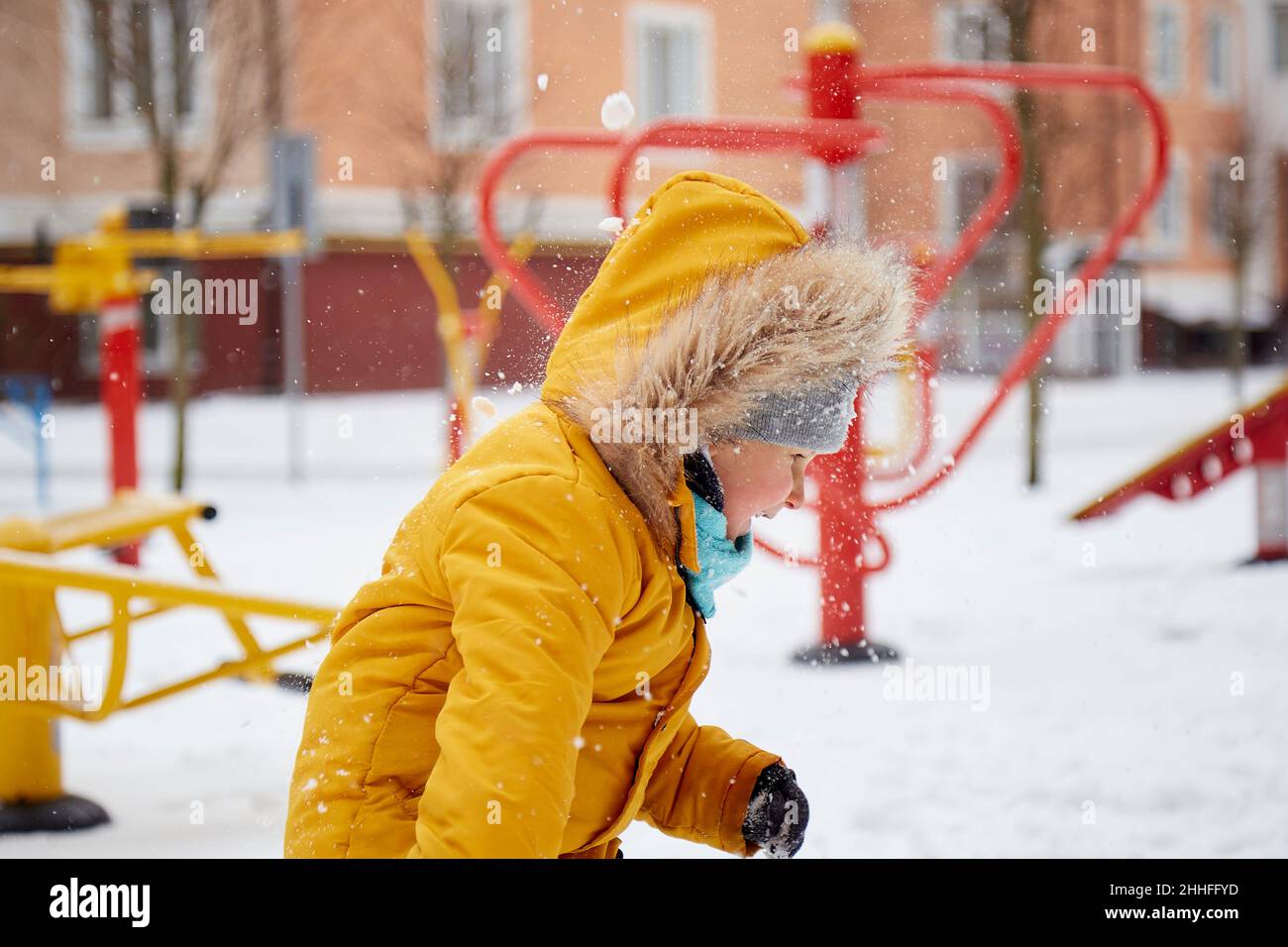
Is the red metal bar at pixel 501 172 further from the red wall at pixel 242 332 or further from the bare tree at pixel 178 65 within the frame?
the bare tree at pixel 178 65

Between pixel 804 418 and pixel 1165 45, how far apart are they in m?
17.0

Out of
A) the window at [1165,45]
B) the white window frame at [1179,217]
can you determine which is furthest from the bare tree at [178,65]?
the white window frame at [1179,217]

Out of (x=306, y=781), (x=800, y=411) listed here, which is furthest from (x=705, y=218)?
(x=306, y=781)

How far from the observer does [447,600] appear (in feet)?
4.33

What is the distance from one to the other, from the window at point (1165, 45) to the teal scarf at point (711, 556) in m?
15.5

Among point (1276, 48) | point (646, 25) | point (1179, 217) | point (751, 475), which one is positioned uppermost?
point (1276, 48)

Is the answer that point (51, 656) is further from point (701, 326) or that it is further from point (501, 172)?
point (701, 326)

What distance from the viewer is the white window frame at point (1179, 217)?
1948 cm

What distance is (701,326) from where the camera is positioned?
139 centimetres

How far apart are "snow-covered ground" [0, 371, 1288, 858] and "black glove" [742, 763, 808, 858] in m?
0.30

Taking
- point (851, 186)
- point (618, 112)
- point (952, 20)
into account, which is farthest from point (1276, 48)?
point (618, 112)

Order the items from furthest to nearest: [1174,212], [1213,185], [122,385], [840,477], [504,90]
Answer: [1174,212] < [1213,185] < [504,90] < [122,385] < [840,477]

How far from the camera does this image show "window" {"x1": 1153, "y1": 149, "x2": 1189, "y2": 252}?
19.8 m

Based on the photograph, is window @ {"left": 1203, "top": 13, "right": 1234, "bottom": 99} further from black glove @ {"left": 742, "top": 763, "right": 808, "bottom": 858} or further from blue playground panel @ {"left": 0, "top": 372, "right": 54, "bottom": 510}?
black glove @ {"left": 742, "top": 763, "right": 808, "bottom": 858}
